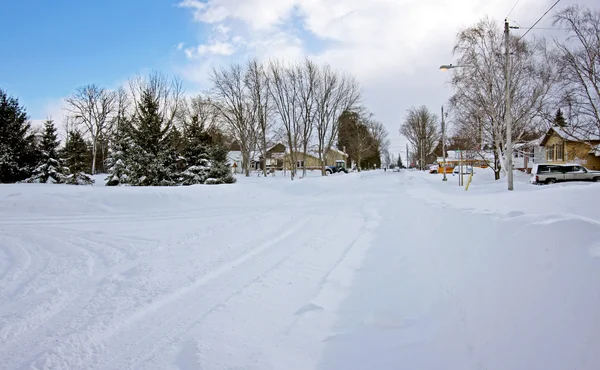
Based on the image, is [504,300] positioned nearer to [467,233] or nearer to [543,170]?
[467,233]

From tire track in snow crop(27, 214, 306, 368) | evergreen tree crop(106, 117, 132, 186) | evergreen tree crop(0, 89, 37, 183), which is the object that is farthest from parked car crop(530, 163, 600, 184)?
evergreen tree crop(0, 89, 37, 183)

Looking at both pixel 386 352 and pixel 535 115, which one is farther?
pixel 535 115

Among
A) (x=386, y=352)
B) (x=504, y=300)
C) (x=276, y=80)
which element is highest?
(x=276, y=80)

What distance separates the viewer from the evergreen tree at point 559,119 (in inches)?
976

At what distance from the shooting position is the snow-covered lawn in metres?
2.89

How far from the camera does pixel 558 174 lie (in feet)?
80.0

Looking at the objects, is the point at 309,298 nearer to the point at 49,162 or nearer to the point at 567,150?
the point at 49,162

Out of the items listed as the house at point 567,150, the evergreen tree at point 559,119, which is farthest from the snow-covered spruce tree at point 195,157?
the house at point 567,150

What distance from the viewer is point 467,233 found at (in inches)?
249

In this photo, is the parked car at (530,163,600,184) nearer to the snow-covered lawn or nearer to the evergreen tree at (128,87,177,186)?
the snow-covered lawn

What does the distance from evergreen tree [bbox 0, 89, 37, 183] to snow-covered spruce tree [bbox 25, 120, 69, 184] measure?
0.66 metres

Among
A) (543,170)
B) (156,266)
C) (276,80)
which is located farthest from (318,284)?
(276,80)

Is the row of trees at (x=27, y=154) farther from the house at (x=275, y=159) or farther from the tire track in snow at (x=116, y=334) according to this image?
the house at (x=275, y=159)

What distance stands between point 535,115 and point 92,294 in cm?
3034
